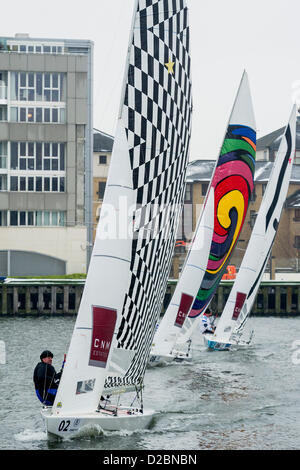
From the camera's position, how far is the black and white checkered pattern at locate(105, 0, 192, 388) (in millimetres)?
17953

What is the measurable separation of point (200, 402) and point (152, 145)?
33.1ft

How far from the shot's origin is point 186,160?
70.8ft

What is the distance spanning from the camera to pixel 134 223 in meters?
18.4

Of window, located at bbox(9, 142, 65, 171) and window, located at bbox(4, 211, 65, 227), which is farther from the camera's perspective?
window, located at bbox(4, 211, 65, 227)

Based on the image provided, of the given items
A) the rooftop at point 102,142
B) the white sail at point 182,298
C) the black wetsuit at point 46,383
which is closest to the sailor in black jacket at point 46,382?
the black wetsuit at point 46,383

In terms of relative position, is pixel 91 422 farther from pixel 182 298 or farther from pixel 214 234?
pixel 214 234

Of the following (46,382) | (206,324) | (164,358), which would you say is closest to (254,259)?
(206,324)

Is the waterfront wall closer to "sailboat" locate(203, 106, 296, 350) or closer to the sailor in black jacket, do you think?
"sailboat" locate(203, 106, 296, 350)

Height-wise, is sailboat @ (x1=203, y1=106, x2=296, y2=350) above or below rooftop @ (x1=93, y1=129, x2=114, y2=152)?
below

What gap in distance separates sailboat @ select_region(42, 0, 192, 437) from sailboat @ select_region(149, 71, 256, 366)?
11.1 metres

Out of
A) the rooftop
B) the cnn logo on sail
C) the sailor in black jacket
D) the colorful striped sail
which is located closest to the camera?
the sailor in black jacket

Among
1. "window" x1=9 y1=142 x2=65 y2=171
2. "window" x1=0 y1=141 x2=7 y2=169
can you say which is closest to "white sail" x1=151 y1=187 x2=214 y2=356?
"window" x1=9 y1=142 x2=65 y2=171

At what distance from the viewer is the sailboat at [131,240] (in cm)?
1772
